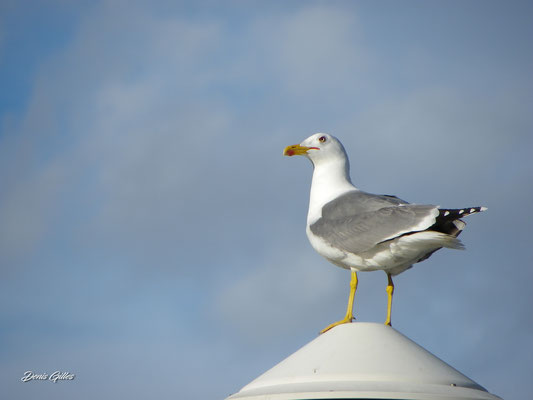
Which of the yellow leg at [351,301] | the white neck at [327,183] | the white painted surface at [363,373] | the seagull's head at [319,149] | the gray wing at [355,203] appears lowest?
the white painted surface at [363,373]

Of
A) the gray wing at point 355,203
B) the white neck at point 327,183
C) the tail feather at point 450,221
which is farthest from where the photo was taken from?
the white neck at point 327,183

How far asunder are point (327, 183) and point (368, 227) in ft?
3.95

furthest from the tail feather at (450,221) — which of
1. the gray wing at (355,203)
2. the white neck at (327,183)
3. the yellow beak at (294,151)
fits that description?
the yellow beak at (294,151)

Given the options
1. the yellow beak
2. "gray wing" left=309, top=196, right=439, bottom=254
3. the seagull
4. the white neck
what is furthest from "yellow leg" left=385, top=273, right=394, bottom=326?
the yellow beak

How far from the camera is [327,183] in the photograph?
869 centimetres

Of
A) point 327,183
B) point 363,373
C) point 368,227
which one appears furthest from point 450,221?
point 363,373

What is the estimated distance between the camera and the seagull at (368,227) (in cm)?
711

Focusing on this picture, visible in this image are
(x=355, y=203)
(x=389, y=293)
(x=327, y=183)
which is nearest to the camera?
(x=389, y=293)

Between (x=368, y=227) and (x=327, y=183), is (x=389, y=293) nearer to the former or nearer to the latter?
(x=368, y=227)

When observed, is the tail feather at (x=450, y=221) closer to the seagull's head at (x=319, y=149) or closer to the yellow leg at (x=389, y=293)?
the yellow leg at (x=389, y=293)

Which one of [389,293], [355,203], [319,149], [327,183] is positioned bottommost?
[389,293]

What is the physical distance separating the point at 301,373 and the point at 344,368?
0.32 metres

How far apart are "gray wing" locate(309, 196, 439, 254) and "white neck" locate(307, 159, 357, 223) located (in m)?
0.39

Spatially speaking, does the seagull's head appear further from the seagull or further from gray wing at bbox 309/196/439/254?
gray wing at bbox 309/196/439/254
